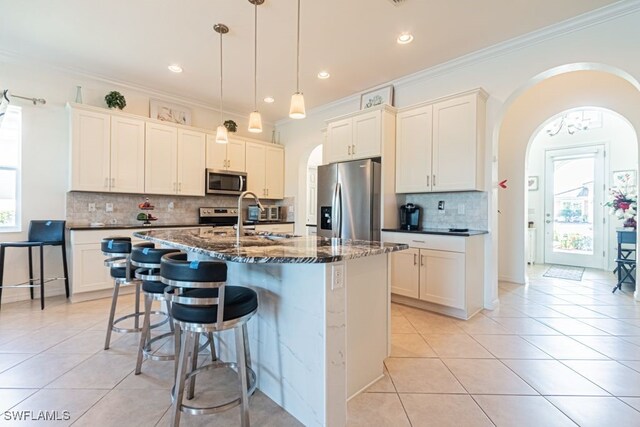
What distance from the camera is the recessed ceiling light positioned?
123 inches

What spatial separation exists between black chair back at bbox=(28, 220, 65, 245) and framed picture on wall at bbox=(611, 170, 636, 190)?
870 centimetres

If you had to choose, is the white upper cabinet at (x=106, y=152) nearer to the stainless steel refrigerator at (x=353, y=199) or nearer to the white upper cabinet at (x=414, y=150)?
the stainless steel refrigerator at (x=353, y=199)

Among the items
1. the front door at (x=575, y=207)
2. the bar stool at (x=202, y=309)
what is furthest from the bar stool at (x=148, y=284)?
the front door at (x=575, y=207)

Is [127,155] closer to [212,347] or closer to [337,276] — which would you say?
[212,347]

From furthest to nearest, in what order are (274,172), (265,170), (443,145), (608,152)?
(274,172) → (265,170) → (608,152) → (443,145)

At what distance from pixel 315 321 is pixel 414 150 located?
9.70 ft

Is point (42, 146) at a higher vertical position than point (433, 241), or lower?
higher

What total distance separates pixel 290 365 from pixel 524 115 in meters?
5.05

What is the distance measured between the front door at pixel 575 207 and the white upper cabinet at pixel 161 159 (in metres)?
7.20

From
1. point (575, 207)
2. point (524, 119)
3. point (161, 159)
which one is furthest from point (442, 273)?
point (575, 207)

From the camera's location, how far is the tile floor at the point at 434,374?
5.48 ft

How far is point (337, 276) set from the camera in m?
1.54

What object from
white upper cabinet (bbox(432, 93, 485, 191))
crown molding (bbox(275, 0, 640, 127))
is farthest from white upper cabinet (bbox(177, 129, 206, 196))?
white upper cabinet (bbox(432, 93, 485, 191))

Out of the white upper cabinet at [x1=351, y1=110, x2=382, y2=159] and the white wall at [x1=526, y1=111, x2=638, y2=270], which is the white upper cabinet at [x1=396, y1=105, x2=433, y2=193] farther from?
the white wall at [x1=526, y1=111, x2=638, y2=270]
